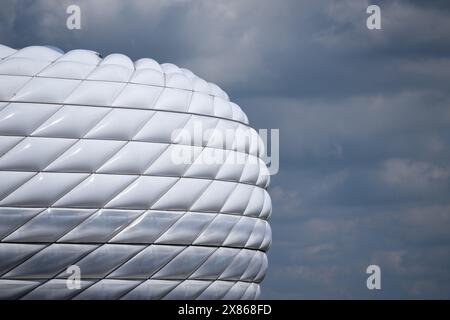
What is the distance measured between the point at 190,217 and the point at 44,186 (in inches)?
165

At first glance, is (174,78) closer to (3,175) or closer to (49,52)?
(49,52)

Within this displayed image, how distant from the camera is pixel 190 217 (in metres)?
27.0

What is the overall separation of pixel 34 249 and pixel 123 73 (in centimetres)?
541

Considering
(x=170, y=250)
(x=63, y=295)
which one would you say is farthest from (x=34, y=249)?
(x=170, y=250)

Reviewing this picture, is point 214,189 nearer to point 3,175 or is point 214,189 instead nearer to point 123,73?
point 123,73

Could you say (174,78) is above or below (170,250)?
above

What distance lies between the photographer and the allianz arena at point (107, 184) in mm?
25312

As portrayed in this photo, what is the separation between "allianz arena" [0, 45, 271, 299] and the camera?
25312 mm

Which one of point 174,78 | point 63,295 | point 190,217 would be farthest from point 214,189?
point 63,295

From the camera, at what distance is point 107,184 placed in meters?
25.8
